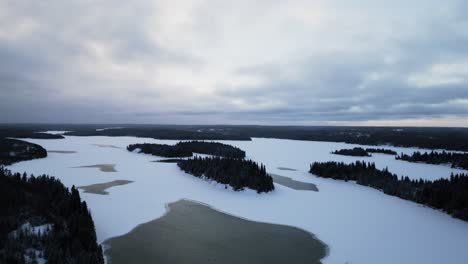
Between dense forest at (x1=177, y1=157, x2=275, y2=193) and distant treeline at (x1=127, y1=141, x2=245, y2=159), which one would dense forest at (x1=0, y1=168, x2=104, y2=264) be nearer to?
dense forest at (x1=177, y1=157, x2=275, y2=193)

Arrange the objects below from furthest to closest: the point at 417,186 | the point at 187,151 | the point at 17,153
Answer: the point at 187,151, the point at 17,153, the point at 417,186

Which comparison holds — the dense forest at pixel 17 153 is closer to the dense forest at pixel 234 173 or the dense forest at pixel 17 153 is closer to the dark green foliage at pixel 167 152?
the dark green foliage at pixel 167 152

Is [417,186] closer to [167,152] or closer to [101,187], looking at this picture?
[101,187]

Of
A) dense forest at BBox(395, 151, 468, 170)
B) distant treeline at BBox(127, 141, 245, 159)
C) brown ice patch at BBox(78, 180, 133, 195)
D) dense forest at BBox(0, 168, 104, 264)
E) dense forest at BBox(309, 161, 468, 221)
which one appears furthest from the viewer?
distant treeline at BBox(127, 141, 245, 159)

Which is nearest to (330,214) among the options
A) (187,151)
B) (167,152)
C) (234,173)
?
(234,173)

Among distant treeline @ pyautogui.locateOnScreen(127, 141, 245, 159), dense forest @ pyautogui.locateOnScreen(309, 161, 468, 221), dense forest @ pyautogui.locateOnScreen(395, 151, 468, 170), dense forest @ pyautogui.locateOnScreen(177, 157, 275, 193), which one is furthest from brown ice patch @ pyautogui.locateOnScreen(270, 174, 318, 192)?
dense forest @ pyautogui.locateOnScreen(395, 151, 468, 170)

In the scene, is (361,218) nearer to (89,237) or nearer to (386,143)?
(89,237)
